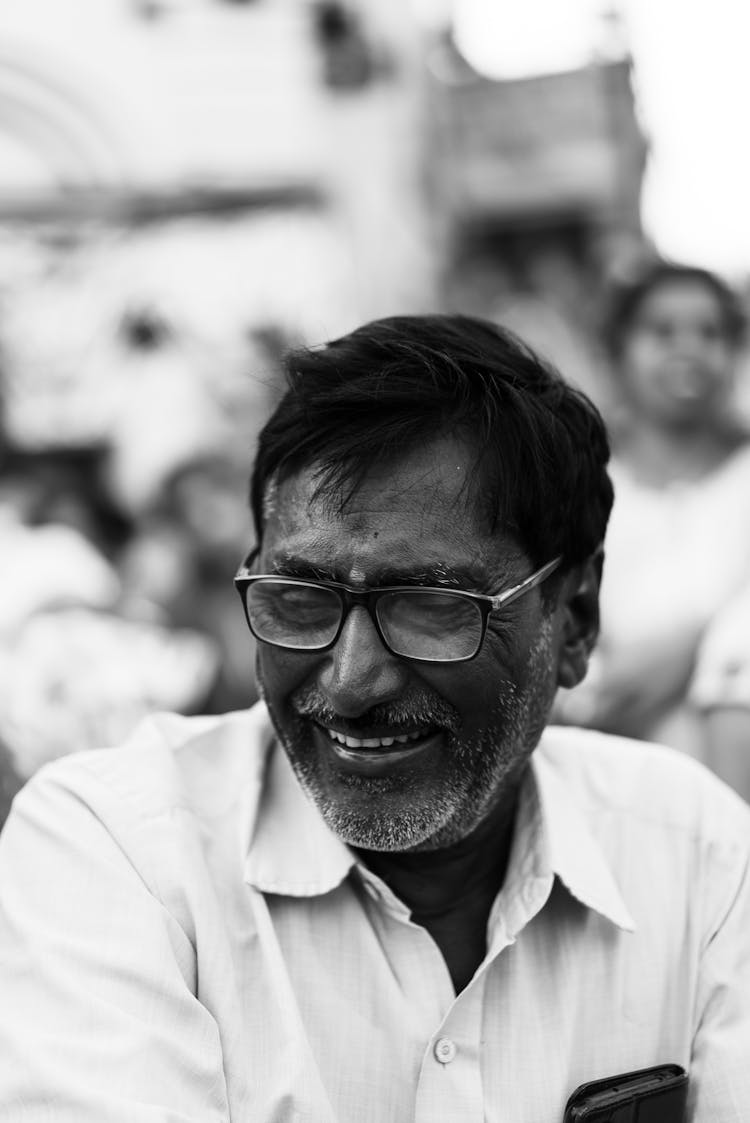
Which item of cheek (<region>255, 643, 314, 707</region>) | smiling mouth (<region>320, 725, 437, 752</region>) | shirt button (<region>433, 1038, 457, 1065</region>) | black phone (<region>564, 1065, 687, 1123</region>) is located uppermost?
cheek (<region>255, 643, 314, 707</region>)

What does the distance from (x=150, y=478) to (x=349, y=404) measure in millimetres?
4296

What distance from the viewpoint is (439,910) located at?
1765 millimetres

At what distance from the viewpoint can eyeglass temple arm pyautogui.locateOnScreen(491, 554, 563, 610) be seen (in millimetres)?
1624

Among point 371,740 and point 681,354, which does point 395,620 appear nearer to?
point 371,740

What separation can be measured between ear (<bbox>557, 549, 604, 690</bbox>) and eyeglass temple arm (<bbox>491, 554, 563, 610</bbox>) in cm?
13

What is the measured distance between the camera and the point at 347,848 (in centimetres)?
169

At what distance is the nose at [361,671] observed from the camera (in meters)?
1.54

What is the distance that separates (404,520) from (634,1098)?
0.81 meters

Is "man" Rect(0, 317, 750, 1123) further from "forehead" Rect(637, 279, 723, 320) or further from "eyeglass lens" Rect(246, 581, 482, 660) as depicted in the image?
"forehead" Rect(637, 279, 723, 320)

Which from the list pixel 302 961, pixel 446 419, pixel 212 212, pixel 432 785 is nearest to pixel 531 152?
pixel 212 212

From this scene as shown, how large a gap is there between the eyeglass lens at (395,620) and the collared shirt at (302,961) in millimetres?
277

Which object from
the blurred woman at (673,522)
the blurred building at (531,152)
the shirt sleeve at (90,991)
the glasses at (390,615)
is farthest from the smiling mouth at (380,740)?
the blurred building at (531,152)

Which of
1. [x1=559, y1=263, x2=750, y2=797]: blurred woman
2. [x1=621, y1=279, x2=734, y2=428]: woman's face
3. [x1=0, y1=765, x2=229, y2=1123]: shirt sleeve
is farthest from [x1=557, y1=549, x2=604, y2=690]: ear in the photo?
[x1=621, y1=279, x2=734, y2=428]: woman's face

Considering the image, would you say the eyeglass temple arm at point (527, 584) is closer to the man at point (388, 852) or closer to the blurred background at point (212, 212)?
the man at point (388, 852)
